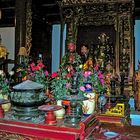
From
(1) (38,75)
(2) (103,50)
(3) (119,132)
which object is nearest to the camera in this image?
(3) (119,132)

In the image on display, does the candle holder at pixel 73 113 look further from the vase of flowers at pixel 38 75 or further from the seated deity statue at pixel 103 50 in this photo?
the seated deity statue at pixel 103 50

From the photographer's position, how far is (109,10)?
217 inches

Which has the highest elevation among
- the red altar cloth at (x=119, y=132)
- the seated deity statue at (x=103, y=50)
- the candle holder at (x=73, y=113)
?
the seated deity statue at (x=103, y=50)

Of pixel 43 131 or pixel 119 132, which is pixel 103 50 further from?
pixel 43 131

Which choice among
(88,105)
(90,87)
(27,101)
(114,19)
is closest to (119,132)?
(88,105)

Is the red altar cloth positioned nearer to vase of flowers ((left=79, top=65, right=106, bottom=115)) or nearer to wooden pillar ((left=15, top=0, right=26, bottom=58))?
vase of flowers ((left=79, top=65, right=106, bottom=115))

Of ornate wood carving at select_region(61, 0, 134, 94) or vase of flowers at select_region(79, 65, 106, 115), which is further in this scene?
ornate wood carving at select_region(61, 0, 134, 94)

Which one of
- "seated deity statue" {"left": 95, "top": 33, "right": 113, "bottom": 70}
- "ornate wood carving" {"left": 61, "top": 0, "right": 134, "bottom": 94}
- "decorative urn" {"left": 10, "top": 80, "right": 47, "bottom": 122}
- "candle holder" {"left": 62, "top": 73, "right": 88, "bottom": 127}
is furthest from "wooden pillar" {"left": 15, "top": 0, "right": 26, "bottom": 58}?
"candle holder" {"left": 62, "top": 73, "right": 88, "bottom": 127}

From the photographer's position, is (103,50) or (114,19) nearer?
(114,19)

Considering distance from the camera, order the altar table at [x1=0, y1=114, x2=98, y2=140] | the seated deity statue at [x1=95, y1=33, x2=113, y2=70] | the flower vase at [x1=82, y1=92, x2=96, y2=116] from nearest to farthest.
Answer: the altar table at [x1=0, y1=114, x2=98, y2=140], the flower vase at [x1=82, y1=92, x2=96, y2=116], the seated deity statue at [x1=95, y1=33, x2=113, y2=70]

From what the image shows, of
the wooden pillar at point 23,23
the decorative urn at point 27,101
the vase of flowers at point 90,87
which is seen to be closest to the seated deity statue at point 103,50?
the wooden pillar at point 23,23

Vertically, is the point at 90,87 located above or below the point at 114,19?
below

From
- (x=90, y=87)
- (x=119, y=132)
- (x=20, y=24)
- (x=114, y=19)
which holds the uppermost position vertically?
(x=114, y=19)

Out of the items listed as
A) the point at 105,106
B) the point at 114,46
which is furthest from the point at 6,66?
the point at 105,106
